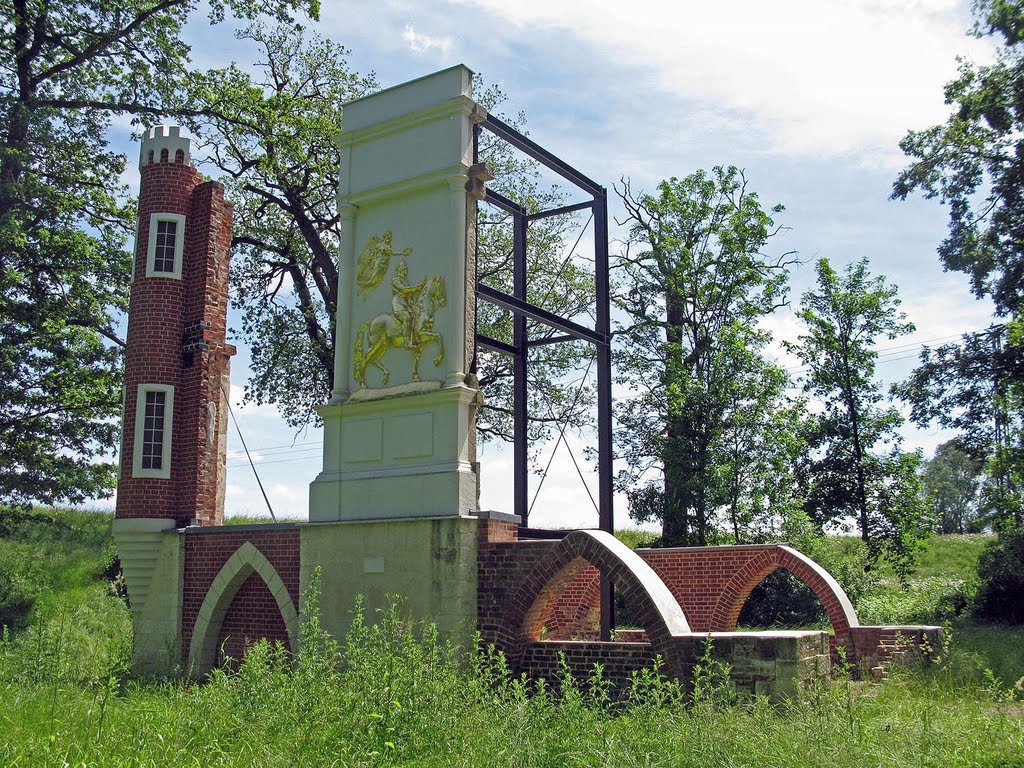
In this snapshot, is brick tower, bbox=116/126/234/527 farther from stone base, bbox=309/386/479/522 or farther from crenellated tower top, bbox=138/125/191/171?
stone base, bbox=309/386/479/522

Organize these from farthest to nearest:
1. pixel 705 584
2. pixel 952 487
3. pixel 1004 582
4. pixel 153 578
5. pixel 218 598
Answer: pixel 952 487 < pixel 1004 582 < pixel 705 584 < pixel 153 578 < pixel 218 598

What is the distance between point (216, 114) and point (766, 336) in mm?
14901

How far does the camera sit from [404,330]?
500 inches

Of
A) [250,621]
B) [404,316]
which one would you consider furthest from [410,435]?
[250,621]

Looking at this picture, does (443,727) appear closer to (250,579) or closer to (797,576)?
(250,579)

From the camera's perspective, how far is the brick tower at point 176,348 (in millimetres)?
14602

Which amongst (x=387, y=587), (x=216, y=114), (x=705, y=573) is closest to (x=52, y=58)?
(x=216, y=114)

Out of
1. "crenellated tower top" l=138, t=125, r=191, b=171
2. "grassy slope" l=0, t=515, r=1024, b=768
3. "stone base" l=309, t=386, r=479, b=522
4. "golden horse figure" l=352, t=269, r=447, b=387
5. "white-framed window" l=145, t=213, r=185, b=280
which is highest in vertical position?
"crenellated tower top" l=138, t=125, r=191, b=171

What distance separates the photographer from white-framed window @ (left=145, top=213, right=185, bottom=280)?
15164 mm

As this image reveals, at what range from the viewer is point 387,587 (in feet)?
38.7

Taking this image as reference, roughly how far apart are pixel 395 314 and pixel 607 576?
4.81m

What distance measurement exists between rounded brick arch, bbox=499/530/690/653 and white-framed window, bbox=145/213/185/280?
8.18 m

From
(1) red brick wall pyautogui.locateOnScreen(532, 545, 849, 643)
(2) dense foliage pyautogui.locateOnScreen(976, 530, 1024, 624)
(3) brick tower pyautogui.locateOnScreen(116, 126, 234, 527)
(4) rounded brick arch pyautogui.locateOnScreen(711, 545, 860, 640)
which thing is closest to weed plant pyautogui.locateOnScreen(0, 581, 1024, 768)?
(4) rounded brick arch pyautogui.locateOnScreen(711, 545, 860, 640)

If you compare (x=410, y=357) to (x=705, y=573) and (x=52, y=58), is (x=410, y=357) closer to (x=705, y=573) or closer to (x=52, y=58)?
(x=705, y=573)
